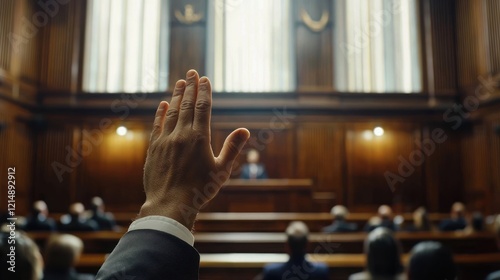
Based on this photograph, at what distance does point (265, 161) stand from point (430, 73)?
3918 mm

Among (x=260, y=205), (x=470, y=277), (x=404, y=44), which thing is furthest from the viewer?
→ (x=404, y=44)

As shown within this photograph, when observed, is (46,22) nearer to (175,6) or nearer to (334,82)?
(175,6)

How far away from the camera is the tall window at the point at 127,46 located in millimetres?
9352

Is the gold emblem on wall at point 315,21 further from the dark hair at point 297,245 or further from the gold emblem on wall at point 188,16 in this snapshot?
the dark hair at point 297,245

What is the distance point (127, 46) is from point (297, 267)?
7.78 metres

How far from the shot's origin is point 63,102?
9.06 m

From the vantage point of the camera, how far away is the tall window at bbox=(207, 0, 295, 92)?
9.48 m

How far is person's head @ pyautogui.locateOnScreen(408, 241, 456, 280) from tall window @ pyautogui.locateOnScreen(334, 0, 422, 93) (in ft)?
25.6

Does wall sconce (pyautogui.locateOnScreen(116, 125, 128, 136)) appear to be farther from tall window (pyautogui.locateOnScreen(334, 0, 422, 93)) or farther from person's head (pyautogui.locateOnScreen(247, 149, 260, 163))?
tall window (pyautogui.locateOnScreen(334, 0, 422, 93))

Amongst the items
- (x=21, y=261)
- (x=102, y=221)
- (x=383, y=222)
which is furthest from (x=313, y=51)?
(x=21, y=261)

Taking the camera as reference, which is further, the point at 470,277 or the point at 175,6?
the point at 175,6

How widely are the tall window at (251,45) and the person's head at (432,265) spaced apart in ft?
25.5

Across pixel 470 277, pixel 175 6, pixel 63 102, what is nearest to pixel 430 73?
pixel 175 6

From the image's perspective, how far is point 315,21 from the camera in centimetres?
938
